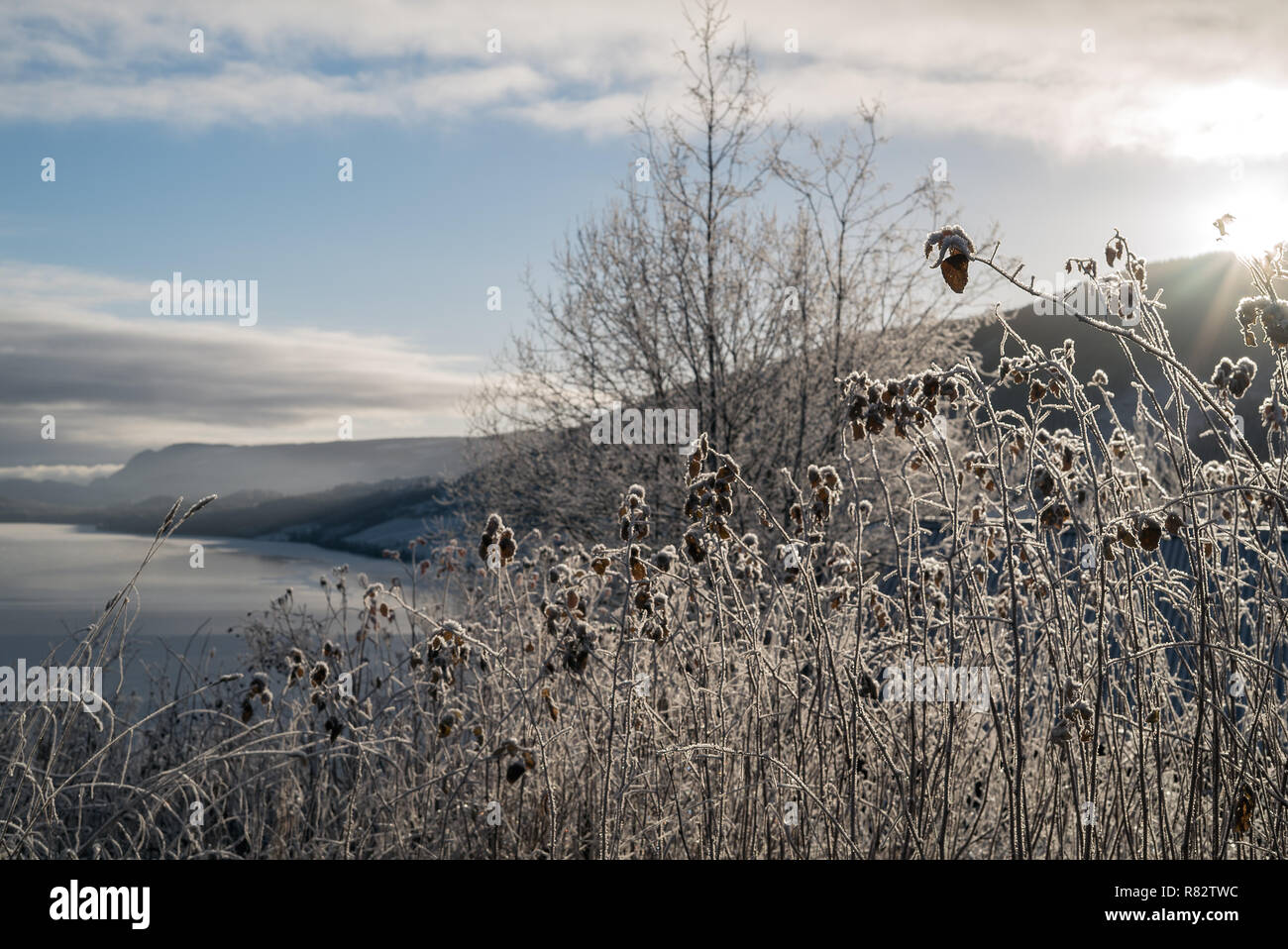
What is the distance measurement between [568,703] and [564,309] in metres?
9.38

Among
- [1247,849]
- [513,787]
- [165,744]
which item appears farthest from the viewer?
[165,744]

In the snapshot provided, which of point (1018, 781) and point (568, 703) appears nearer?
point (1018, 781)

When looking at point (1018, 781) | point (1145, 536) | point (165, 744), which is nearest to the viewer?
point (1145, 536)

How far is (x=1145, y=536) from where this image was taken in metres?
2.17
